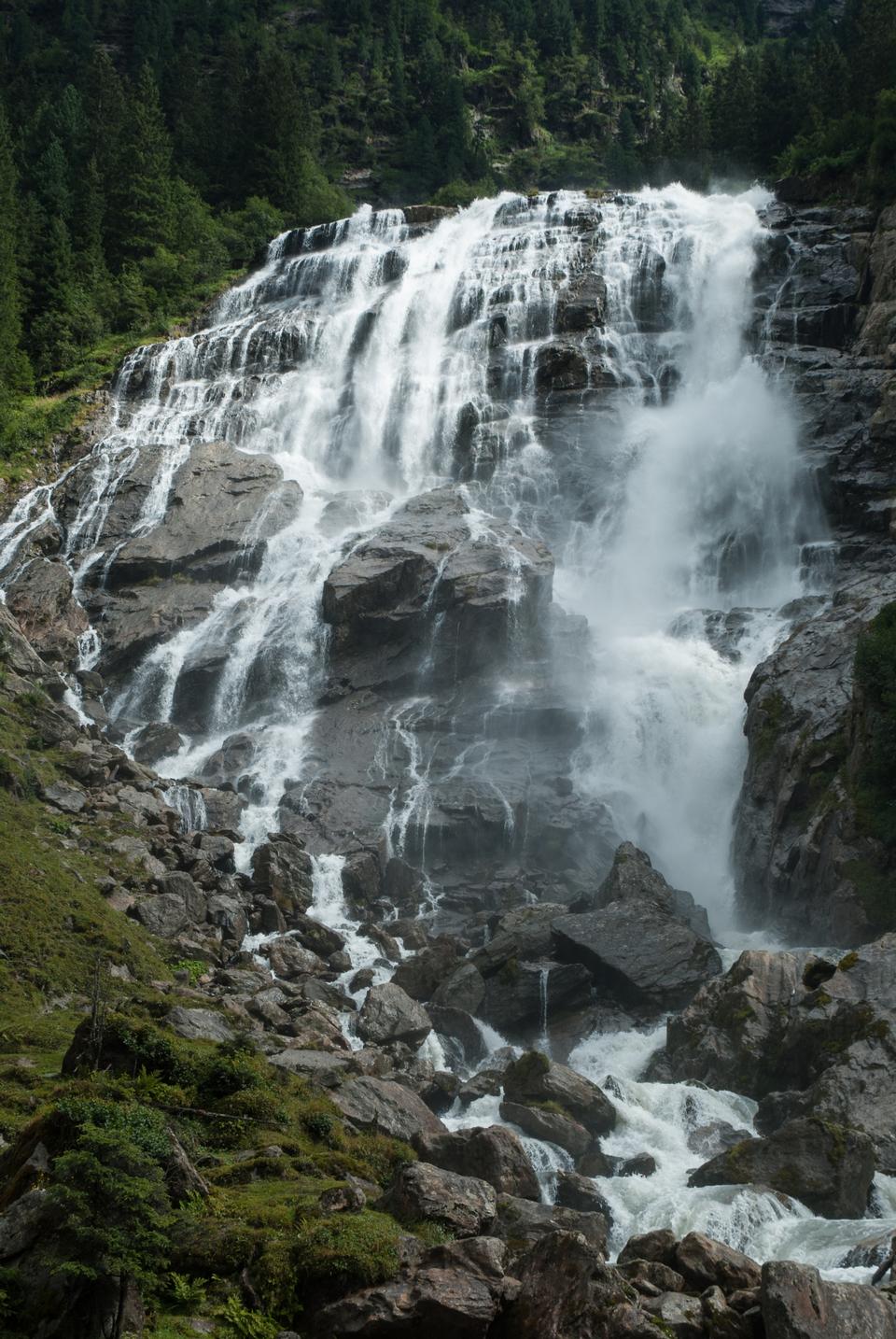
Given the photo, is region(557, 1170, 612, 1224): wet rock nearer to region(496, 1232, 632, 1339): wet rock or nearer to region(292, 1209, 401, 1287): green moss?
region(496, 1232, 632, 1339): wet rock

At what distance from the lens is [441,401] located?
166ft

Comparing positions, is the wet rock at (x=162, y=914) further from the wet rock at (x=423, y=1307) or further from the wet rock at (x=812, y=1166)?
the wet rock at (x=423, y=1307)

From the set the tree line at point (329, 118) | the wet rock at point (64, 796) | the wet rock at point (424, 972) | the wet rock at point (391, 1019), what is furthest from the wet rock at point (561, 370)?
the wet rock at point (391, 1019)

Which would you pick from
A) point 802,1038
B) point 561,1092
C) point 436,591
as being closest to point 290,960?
point 561,1092

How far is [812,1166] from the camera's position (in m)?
15.9

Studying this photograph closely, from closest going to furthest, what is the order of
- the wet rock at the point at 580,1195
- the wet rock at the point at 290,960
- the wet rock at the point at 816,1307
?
the wet rock at the point at 816,1307, the wet rock at the point at 580,1195, the wet rock at the point at 290,960

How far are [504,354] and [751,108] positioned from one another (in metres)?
29.2

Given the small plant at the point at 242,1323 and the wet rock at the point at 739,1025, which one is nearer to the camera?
the small plant at the point at 242,1323

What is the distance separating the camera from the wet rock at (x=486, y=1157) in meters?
15.4

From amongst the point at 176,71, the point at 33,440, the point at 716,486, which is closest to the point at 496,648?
the point at 716,486

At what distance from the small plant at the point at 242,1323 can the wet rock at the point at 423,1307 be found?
47 centimetres

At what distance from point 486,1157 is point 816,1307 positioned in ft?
20.0

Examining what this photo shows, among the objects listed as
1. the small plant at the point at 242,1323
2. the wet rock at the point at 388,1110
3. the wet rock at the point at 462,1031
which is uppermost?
the wet rock at the point at 462,1031

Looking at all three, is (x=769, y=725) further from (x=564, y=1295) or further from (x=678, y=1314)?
(x=564, y=1295)
